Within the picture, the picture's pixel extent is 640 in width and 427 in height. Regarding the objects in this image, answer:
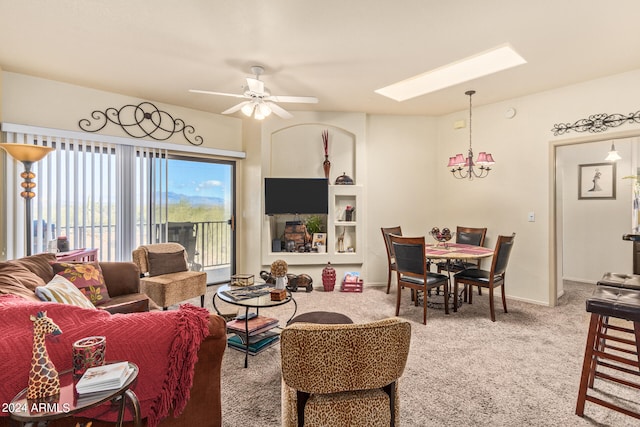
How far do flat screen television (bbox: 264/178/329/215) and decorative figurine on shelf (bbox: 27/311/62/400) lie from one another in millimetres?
3722

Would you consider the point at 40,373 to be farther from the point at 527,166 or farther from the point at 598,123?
the point at 598,123

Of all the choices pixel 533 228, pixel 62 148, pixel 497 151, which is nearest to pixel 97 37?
pixel 62 148

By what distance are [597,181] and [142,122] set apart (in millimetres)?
6973

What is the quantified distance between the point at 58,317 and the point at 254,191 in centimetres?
382

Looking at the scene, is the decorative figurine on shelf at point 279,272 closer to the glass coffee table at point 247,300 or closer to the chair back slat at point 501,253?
the glass coffee table at point 247,300

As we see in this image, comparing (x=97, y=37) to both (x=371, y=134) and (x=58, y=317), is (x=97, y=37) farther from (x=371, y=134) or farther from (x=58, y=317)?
(x=371, y=134)

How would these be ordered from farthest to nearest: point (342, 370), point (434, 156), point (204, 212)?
1. point (434, 156)
2. point (204, 212)
3. point (342, 370)

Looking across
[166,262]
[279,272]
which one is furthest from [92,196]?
[279,272]

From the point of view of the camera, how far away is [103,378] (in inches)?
44.8

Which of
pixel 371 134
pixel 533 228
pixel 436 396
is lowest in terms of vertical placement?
pixel 436 396

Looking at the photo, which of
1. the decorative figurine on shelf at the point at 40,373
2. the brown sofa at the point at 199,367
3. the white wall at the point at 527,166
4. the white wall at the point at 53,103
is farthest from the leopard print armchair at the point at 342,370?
the white wall at the point at 53,103

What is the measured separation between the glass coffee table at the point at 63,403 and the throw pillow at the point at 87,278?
1597 mm

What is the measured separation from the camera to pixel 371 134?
5102 millimetres

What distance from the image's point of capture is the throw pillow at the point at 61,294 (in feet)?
6.14
